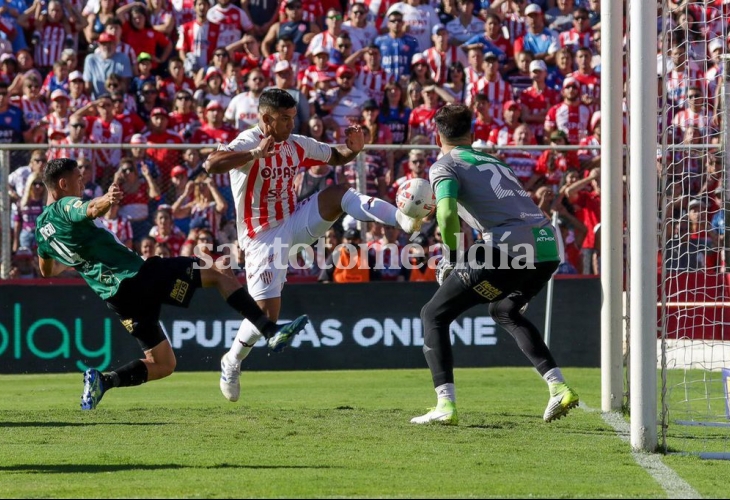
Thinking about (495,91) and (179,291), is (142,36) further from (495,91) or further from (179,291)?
(179,291)

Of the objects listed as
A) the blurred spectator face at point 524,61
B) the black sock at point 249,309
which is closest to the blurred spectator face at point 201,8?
the blurred spectator face at point 524,61

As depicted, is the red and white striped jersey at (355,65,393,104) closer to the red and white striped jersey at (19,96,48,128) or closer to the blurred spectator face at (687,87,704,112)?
the red and white striped jersey at (19,96,48,128)

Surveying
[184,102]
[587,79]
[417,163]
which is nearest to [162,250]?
[184,102]

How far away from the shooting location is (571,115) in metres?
17.2

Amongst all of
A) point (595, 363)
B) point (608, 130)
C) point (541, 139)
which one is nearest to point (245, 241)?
point (608, 130)

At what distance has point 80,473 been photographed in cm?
678

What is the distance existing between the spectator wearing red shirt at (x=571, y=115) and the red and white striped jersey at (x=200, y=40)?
6.01 metres

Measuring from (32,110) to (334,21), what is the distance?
516cm

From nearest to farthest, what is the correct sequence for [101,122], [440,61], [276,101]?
1. [276,101]
2. [101,122]
3. [440,61]

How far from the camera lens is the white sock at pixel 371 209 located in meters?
9.38

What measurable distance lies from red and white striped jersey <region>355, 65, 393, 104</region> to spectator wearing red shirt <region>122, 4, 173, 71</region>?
3.62 m

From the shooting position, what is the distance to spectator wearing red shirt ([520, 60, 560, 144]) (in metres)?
17.5

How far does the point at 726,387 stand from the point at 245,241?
440 centimetres

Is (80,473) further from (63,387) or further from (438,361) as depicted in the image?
(63,387)
